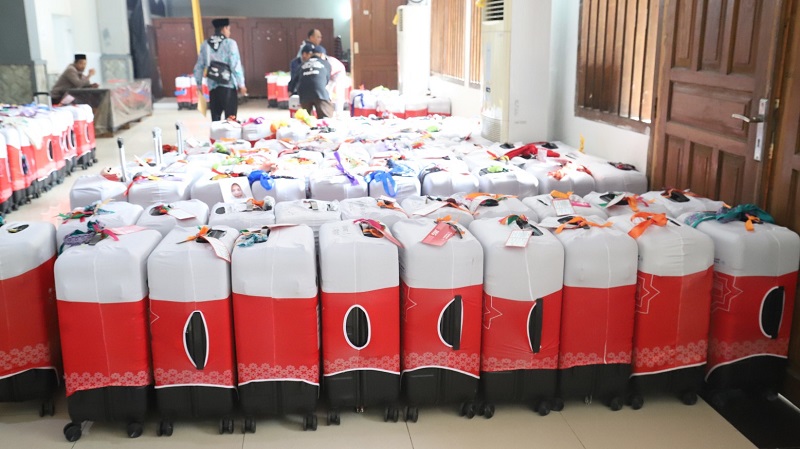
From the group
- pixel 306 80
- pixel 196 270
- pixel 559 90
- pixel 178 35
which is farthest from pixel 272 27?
pixel 196 270

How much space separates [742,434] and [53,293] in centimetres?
279

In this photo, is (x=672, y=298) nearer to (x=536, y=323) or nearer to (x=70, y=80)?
(x=536, y=323)

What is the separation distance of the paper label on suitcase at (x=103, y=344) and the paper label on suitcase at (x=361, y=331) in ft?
2.26

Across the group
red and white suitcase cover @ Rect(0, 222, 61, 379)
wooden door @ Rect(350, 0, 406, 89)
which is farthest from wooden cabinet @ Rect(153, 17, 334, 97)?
red and white suitcase cover @ Rect(0, 222, 61, 379)

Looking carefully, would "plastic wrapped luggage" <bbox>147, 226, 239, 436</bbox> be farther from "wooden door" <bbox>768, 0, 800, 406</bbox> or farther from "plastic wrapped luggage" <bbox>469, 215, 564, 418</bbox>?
"wooden door" <bbox>768, 0, 800, 406</bbox>

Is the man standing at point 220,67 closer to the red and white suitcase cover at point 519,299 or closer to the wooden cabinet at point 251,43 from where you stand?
the red and white suitcase cover at point 519,299

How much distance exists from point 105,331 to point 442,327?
126 cm

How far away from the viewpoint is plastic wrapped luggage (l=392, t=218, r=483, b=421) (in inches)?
107

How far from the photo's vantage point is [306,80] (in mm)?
8750

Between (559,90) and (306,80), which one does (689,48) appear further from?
(306,80)

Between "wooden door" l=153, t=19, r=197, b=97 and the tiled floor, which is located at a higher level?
"wooden door" l=153, t=19, r=197, b=97

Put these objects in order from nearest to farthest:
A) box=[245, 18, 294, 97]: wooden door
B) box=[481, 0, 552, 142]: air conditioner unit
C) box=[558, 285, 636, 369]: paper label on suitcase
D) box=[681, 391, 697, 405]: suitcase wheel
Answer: box=[558, 285, 636, 369]: paper label on suitcase, box=[681, 391, 697, 405]: suitcase wheel, box=[481, 0, 552, 142]: air conditioner unit, box=[245, 18, 294, 97]: wooden door

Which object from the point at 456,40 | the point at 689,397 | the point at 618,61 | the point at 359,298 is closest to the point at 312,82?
the point at 456,40

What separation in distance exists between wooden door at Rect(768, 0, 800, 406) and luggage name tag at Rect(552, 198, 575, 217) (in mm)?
878
